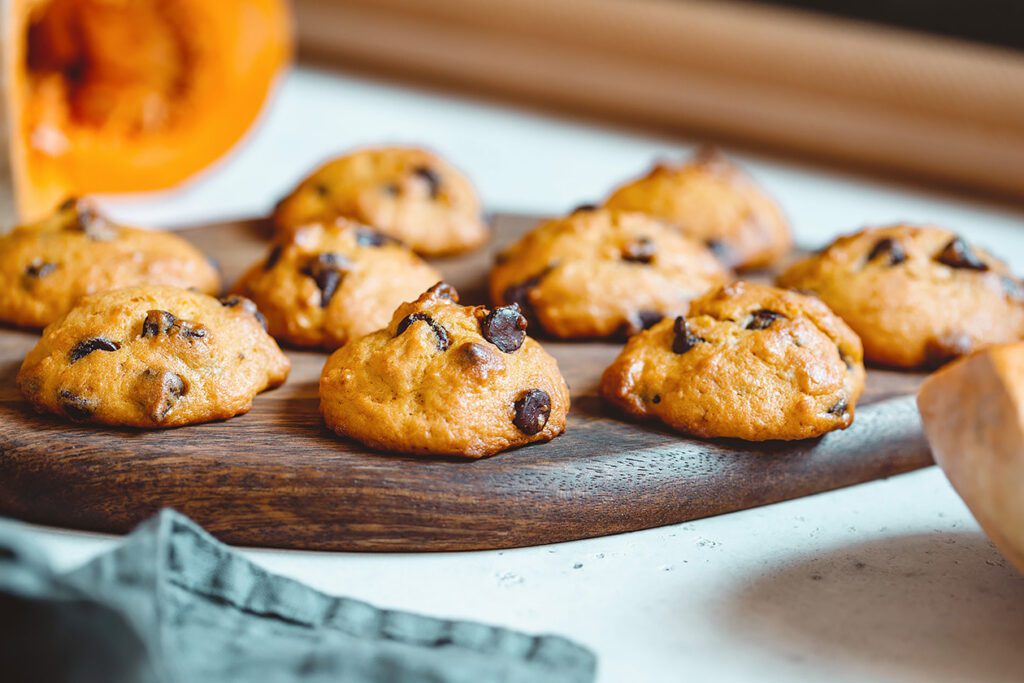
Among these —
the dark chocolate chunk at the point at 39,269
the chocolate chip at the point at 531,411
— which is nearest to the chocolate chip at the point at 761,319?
the chocolate chip at the point at 531,411

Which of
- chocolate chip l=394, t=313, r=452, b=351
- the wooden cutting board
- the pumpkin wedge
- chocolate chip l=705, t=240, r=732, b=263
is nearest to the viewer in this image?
the pumpkin wedge

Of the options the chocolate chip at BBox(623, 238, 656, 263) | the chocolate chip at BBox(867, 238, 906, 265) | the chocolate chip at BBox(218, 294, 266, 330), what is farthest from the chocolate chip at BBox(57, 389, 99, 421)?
the chocolate chip at BBox(867, 238, 906, 265)

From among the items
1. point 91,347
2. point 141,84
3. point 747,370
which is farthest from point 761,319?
point 141,84

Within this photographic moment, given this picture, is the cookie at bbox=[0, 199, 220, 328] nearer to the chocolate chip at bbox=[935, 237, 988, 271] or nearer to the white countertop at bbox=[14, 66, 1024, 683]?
the white countertop at bbox=[14, 66, 1024, 683]

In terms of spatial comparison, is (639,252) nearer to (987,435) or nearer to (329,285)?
(329,285)

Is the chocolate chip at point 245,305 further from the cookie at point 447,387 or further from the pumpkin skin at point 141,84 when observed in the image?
the pumpkin skin at point 141,84

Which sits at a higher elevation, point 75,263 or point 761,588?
point 75,263
